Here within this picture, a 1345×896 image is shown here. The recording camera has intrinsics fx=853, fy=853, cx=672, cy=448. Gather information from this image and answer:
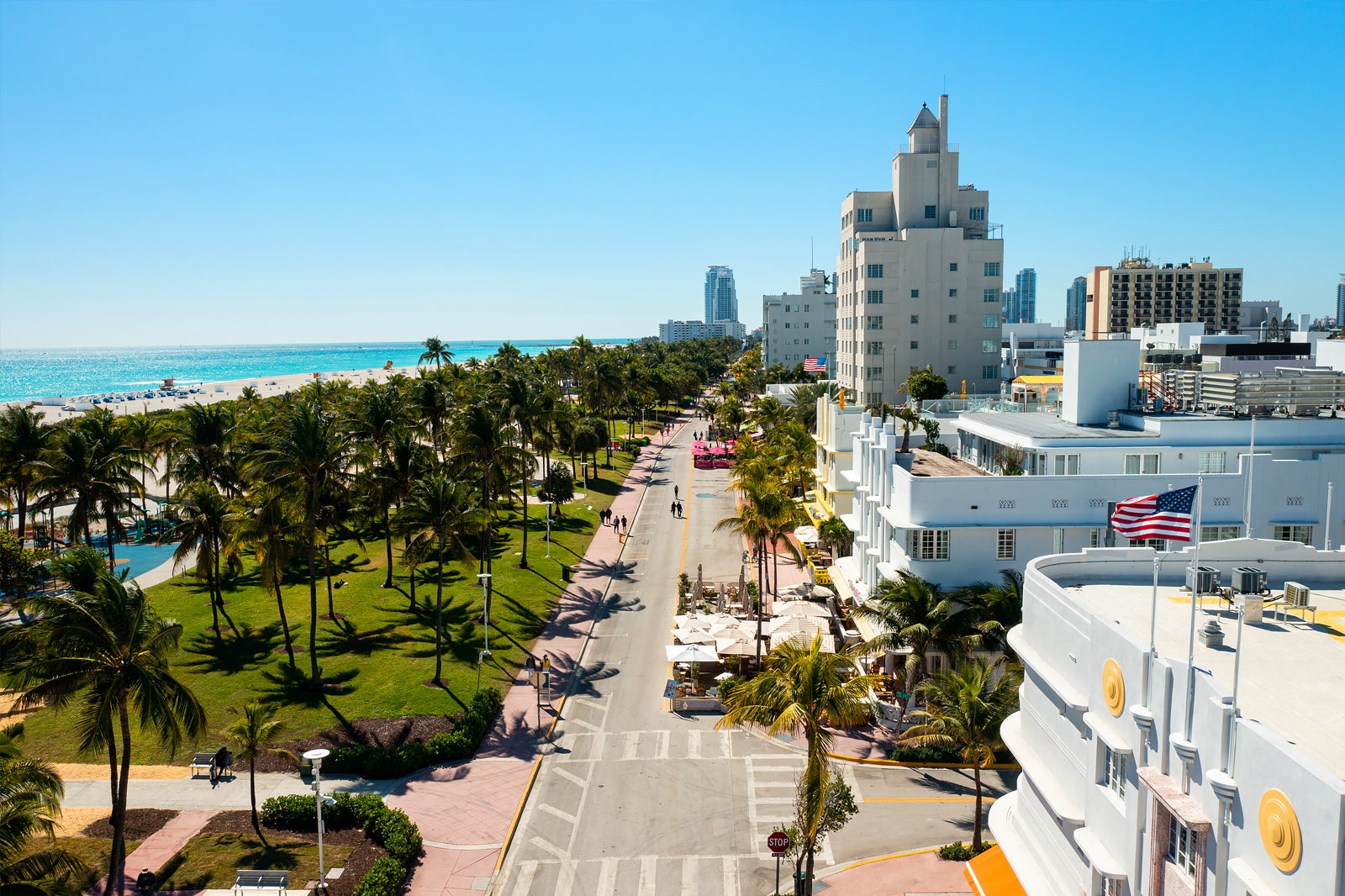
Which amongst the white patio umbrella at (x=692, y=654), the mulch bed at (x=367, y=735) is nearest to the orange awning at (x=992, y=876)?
the white patio umbrella at (x=692, y=654)

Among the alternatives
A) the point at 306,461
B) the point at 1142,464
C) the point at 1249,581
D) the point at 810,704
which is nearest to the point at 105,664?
the point at 306,461

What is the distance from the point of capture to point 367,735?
3061 cm

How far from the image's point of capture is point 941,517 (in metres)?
32.3

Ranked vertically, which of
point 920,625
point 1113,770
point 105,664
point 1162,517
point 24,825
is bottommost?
point 920,625

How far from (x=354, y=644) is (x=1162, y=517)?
34131 mm

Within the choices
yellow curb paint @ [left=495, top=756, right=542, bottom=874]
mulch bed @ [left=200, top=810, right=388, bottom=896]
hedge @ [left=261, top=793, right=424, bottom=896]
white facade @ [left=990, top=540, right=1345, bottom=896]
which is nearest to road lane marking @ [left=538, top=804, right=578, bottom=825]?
yellow curb paint @ [left=495, top=756, right=542, bottom=874]

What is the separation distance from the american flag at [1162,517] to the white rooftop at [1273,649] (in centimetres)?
196

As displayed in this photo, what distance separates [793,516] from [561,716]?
47.4 feet

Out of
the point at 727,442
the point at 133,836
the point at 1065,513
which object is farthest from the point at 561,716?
the point at 727,442

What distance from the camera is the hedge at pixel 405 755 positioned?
28.8 meters

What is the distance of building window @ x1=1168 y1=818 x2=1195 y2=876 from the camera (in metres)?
13.2

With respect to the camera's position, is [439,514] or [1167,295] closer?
[439,514]

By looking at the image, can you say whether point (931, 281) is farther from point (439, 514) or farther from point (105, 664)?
point (105, 664)

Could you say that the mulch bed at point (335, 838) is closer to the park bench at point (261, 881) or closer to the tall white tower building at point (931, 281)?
the park bench at point (261, 881)
